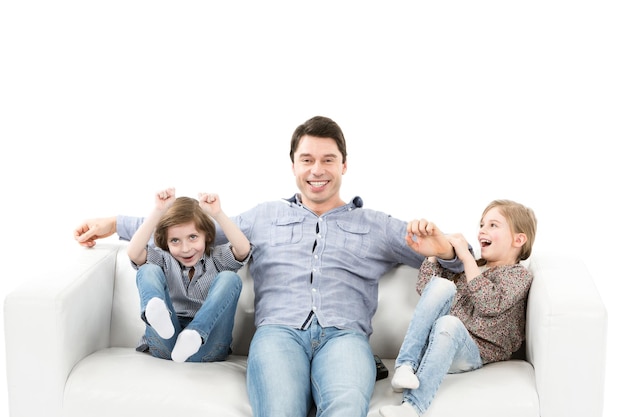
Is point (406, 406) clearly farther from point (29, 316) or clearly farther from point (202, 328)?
point (29, 316)

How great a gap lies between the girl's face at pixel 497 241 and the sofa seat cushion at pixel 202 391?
0.38 m

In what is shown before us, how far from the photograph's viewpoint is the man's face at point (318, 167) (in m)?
3.20

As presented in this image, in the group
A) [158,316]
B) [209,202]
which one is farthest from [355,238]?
[158,316]

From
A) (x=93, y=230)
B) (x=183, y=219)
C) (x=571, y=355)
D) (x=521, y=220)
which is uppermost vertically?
(x=521, y=220)

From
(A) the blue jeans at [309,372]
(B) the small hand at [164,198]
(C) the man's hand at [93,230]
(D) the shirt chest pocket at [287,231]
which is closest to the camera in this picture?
(A) the blue jeans at [309,372]

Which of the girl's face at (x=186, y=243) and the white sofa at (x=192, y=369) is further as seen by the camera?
the girl's face at (x=186, y=243)

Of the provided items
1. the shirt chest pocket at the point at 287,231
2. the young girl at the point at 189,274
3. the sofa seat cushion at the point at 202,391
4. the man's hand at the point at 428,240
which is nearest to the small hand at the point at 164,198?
the young girl at the point at 189,274

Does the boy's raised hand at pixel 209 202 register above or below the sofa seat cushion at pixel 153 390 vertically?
above

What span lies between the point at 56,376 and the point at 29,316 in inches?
Answer: 8.5

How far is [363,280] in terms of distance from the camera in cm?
320

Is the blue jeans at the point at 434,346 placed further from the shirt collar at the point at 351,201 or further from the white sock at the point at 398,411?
the shirt collar at the point at 351,201

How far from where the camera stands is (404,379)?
2738 millimetres

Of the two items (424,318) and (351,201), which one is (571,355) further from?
(351,201)

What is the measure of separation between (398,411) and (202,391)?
2.05 ft
